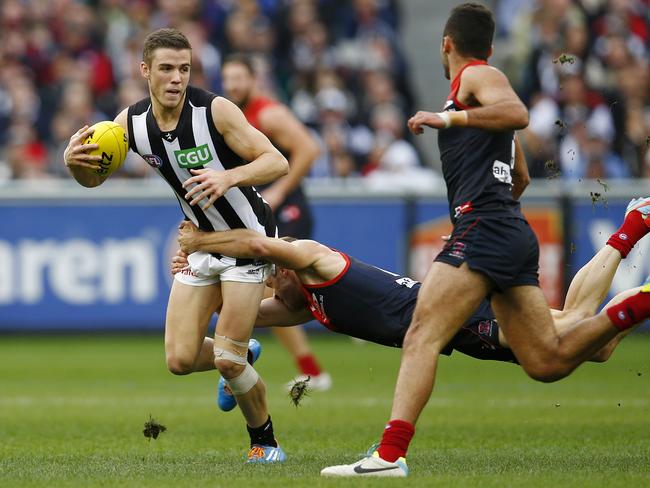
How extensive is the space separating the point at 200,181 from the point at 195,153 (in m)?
0.30

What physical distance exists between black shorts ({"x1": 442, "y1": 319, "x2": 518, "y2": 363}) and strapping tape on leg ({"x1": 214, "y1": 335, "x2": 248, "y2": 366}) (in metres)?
1.26

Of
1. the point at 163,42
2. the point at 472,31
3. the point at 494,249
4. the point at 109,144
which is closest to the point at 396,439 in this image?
the point at 494,249

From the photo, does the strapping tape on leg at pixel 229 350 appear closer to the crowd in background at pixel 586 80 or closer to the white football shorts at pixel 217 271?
the white football shorts at pixel 217 271

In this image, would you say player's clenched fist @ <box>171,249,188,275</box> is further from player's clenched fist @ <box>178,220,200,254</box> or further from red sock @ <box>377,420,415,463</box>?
red sock @ <box>377,420,415,463</box>

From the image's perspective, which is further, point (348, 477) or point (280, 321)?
point (280, 321)

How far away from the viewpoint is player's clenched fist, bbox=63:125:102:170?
7.07 meters

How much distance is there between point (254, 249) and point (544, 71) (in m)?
11.4

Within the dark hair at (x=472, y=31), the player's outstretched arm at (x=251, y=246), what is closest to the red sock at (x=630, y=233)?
the dark hair at (x=472, y=31)

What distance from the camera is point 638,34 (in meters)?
18.7

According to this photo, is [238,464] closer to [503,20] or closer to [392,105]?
[392,105]

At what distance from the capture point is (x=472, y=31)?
263 inches

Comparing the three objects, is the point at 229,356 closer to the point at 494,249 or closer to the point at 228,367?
the point at 228,367

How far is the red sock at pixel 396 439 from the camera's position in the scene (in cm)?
634

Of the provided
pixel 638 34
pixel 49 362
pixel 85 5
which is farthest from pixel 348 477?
pixel 85 5
